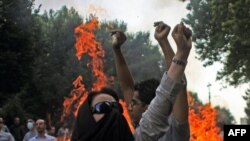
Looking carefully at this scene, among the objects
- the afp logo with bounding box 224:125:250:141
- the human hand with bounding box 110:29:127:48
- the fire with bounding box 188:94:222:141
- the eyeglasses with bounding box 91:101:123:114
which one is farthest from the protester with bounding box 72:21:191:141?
the fire with bounding box 188:94:222:141

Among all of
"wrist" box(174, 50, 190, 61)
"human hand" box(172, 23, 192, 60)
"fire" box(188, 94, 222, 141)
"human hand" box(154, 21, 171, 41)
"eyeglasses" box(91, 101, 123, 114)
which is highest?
"human hand" box(154, 21, 171, 41)

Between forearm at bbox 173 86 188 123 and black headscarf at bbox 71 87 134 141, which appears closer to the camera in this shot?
black headscarf at bbox 71 87 134 141

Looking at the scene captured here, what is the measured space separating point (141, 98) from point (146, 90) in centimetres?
6

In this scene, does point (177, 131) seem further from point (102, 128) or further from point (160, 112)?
point (102, 128)

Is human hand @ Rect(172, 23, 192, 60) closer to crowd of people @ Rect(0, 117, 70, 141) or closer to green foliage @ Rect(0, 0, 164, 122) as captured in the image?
crowd of people @ Rect(0, 117, 70, 141)

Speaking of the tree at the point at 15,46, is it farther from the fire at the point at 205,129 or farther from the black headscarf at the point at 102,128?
the black headscarf at the point at 102,128

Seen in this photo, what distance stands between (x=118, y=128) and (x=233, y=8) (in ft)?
77.0

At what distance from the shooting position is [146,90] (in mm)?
3926

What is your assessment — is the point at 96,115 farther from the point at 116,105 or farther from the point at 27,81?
the point at 27,81

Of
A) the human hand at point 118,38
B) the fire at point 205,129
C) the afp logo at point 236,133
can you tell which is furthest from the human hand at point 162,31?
the fire at point 205,129

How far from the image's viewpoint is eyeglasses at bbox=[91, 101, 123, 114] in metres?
3.02

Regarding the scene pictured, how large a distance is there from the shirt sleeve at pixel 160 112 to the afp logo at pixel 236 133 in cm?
357

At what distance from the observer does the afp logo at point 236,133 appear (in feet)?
21.5

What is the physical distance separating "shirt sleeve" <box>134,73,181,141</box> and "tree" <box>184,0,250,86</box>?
22.9 meters
